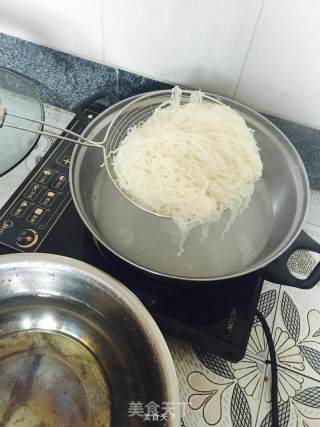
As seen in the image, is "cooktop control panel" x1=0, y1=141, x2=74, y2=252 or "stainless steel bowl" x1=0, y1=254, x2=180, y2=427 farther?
"cooktop control panel" x1=0, y1=141, x2=74, y2=252

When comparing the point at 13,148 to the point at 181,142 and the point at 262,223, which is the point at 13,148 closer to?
the point at 181,142

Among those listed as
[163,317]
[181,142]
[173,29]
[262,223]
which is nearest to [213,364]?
[163,317]

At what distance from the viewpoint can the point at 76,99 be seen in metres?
0.91

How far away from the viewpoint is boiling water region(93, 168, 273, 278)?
0.65 metres

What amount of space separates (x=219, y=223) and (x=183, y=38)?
0.33 m

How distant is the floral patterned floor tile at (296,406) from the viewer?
613mm

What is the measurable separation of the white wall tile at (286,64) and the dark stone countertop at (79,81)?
0.12ft

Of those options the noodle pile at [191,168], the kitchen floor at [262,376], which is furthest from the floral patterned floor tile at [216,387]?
the noodle pile at [191,168]

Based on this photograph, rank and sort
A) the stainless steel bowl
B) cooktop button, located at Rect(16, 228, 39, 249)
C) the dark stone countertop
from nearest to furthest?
the stainless steel bowl
cooktop button, located at Rect(16, 228, 39, 249)
the dark stone countertop

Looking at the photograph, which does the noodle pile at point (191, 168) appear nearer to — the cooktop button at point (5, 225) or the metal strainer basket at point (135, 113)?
the metal strainer basket at point (135, 113)

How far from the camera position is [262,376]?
2.12ft

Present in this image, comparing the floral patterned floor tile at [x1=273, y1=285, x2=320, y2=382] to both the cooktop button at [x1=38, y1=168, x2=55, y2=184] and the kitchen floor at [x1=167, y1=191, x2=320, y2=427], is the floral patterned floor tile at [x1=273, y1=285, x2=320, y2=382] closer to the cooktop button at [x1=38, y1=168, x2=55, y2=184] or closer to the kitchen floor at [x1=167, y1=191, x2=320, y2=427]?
the kitchen floor at [x1=167, y1=191, x2=320, y2=427]

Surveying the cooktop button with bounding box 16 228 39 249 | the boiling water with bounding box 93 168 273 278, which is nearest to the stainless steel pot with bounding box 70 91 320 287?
the boiling water with bounding box 93 168 273 278

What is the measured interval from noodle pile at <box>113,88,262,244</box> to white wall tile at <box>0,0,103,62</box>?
0.26 m
